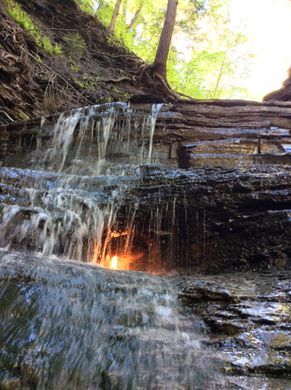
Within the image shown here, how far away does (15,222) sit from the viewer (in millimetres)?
4543

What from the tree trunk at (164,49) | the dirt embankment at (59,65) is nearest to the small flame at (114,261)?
the dirt embankment at (59,65)

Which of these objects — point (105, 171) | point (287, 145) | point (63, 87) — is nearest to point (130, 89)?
point (63, 87)

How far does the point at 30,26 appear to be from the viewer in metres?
11.1

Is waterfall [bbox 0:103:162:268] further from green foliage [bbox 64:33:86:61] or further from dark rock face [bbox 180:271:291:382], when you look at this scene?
green foliage [bbox 64:33:86:61]

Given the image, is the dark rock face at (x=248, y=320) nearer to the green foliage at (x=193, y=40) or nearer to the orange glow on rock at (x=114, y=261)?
the orange glow on rock at (x=114, y=261)

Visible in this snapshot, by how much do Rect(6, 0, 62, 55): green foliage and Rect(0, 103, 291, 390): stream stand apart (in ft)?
22.2

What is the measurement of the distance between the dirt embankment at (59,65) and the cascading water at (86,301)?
3766 millimetres

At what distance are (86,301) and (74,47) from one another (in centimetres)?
1136

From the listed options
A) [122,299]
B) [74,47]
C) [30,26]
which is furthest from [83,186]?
[74,47]

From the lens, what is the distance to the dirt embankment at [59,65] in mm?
8750

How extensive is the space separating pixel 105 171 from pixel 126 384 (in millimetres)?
5375

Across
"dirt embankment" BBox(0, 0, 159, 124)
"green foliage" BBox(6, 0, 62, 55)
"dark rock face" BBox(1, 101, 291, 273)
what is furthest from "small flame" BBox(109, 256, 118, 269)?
"green foliage" BBox(6, 0, 62, 55)

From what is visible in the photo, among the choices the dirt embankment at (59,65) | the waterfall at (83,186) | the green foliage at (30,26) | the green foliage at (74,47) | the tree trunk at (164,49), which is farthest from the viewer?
the green foliage at (74,47)

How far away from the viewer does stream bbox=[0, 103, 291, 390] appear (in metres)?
2.46
